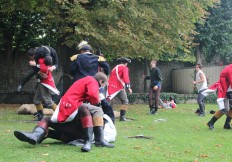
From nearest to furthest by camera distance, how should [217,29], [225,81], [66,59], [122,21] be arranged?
[225,81]
[122,21]
[66,59]
[217,29]

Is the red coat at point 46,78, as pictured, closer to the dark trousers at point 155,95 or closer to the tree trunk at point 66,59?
the dark trousers at point 155,95

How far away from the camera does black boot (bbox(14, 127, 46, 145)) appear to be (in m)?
6.64

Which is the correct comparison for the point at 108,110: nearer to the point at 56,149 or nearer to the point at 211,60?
the point at 56,149

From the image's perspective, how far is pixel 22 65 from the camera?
23.5 metres

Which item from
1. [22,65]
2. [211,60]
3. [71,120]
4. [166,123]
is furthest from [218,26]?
[71,120]

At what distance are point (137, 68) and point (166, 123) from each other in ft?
50.5

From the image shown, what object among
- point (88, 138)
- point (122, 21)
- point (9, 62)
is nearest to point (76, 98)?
point (88, 138)

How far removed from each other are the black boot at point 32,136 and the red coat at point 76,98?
311 mm

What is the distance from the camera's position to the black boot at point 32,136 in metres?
6.64

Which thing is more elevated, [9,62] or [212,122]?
[9,62]

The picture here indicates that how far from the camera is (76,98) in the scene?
7.00m

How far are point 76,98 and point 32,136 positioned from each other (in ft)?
3.15

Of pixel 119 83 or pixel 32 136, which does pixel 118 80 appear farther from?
pixel 32 136

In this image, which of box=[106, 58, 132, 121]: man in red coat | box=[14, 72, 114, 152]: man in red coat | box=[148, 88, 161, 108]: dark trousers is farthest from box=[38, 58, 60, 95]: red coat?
box=[148, 88, 161, 108]: dark trousers
